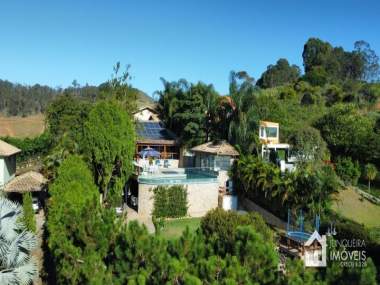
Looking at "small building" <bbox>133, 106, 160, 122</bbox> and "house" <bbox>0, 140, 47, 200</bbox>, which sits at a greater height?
"small building" <bbox>133, 106, 160, 122</bbox>

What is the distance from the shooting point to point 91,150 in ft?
70.9

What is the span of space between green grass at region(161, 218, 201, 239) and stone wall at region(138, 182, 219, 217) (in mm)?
1088

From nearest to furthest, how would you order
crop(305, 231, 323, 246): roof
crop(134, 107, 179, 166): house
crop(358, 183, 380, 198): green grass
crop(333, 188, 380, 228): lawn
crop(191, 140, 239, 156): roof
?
crop(305, 231, 323, 246): roof, crop(333, 188, 380, 228): lawn, crop(358, 183, 380, 198): green grass, crop(191, 140, 239, 156): roof, crop(134, 107, 179, 166): house

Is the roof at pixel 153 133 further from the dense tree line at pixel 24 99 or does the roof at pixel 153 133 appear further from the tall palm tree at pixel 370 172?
the dense tree line at pixel 24 99

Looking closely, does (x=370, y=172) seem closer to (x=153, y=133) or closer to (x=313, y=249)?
(x=313, y=249)

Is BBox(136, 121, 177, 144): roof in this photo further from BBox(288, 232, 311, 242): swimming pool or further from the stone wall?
BBox(288, 232, 311, 242): swimming pool

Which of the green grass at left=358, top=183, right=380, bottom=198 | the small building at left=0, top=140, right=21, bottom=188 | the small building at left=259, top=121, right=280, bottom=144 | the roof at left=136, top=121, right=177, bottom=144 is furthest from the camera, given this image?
the roof at left=136, top=121, right=177, bottom=144

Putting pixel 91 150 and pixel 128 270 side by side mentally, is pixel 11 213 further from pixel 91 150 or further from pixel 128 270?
pixel 128 270

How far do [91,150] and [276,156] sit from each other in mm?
17417

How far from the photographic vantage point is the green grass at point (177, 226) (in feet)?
73.4

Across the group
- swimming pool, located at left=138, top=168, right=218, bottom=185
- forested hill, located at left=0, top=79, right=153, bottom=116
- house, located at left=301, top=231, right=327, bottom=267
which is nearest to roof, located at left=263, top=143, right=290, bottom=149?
swimming pool, located at left=138, top=168, right=218, bottom=185

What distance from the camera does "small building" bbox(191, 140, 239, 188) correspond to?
29.2 meters

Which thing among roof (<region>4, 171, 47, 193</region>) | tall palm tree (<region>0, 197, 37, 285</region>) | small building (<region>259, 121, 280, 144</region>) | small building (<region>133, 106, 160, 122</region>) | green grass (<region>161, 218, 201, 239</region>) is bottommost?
green grass (<region>161, 218, 201, 239</region>)

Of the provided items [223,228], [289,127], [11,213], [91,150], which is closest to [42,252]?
[11,213]
